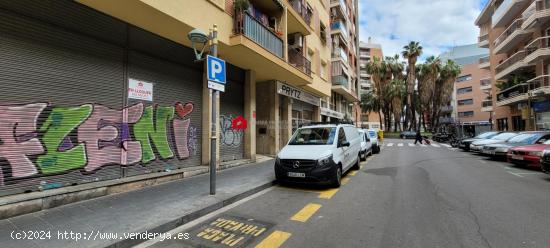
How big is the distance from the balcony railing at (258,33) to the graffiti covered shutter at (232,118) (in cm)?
188

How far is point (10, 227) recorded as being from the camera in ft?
13.9

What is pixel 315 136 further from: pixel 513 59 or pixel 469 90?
pixel 469 90

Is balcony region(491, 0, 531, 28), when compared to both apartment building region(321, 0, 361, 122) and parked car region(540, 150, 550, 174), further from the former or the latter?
parked car region(540, 150, 550, 174)

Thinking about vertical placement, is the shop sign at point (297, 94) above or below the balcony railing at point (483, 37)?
below

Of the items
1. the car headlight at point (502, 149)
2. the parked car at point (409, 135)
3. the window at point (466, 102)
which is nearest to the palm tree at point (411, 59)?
the parked car at point (409, 135)

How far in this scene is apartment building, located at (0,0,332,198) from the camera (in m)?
5.45

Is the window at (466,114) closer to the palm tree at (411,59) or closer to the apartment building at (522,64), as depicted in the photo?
the palm tree at (411,59)

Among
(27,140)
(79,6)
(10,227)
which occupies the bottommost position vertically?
(10,227)

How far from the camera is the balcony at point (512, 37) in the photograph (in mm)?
23719

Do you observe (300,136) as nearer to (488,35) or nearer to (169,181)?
(169,181)

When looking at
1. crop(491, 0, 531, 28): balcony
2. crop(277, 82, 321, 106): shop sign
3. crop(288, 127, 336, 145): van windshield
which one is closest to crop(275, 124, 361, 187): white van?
crop(288, 127, 336, 145): van windshield

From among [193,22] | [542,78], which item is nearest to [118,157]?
[193,22]

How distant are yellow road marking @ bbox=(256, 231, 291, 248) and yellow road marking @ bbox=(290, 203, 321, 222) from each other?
0.71 meters

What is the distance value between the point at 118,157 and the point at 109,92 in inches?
67.2
